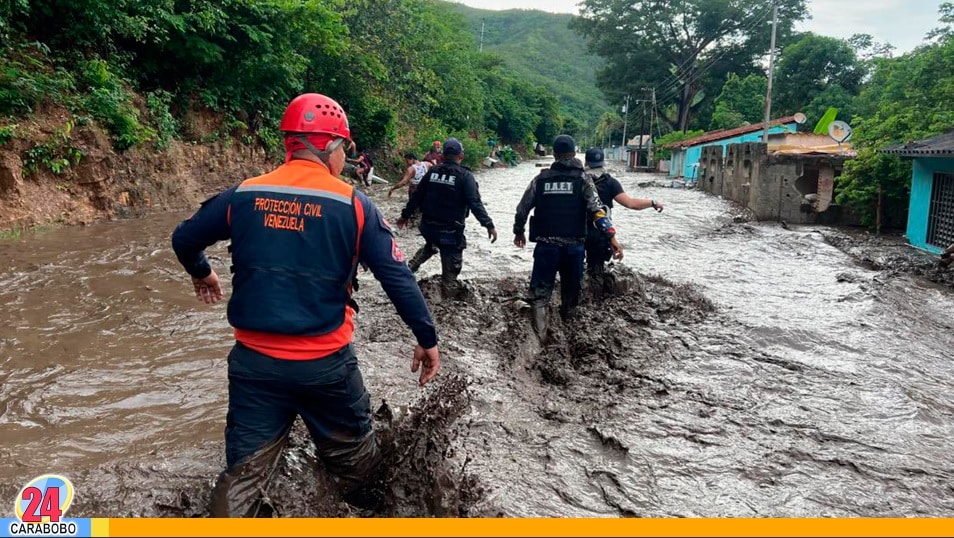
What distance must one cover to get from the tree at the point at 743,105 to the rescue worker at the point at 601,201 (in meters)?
39.7

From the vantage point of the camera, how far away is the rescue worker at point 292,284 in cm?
245

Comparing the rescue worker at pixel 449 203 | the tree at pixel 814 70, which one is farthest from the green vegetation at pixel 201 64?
the tree at pixel 814 70

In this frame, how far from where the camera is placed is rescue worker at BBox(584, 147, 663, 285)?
656cm

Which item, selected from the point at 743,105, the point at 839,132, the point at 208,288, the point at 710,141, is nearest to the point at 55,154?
the point at 208,288

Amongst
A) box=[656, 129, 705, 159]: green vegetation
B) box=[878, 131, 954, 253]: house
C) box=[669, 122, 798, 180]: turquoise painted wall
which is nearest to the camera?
box=[878, 131, 954, 253]: house

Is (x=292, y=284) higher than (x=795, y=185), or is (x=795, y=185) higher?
(x=795, y=185)

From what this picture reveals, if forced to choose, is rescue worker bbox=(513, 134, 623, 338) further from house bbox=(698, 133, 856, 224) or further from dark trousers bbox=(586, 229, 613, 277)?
house bbox=(698, 133, 856, 224)

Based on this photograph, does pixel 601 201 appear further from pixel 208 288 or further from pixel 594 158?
pixel 208 288

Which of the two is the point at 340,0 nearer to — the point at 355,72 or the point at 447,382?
the point at 355,72

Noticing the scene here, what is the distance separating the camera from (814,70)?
40.5 m

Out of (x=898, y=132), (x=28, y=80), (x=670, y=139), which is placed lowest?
(x=28, y=80)

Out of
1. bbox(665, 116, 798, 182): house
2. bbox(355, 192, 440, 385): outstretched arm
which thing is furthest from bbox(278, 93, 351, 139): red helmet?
bbox(665, 116, 798, 182): house

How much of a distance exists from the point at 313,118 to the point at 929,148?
12.7m

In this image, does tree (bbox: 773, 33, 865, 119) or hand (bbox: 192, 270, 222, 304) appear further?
tree (bbox: 773, 33, 865, 119)
